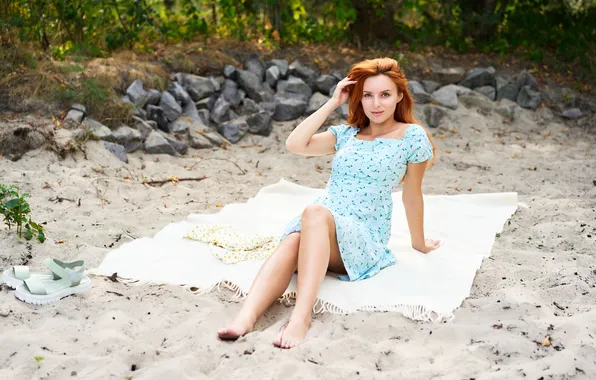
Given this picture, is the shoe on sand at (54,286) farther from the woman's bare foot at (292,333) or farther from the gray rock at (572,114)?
the gray rock at (572,114)

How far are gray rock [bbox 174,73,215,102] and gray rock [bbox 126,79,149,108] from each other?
60 cm

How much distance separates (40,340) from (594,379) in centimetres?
217

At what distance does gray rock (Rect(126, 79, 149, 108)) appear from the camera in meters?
6.21

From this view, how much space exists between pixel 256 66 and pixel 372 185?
164 inches

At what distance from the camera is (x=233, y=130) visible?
6539 millimetres

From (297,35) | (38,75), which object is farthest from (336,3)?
(38,75)

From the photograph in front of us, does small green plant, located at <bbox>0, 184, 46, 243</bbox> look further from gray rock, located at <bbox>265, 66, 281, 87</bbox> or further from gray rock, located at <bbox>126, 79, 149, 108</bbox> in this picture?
gray rock, located at <bbox>265, 66, 281, 87</bbox>

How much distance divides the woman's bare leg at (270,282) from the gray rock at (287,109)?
12.7 ft

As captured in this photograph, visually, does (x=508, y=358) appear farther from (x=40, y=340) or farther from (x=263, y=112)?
(x=263, y=112)

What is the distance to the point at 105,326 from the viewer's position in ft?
9.55

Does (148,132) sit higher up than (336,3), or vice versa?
(336,3)

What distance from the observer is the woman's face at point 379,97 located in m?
3.36

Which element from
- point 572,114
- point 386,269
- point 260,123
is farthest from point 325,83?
point 386,269

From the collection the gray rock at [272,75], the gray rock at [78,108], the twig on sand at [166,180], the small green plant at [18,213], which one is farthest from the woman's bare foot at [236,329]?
the gray rock at [272,75]
